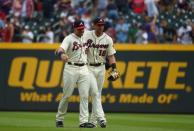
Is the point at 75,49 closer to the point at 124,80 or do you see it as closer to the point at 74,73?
the point at 74,73

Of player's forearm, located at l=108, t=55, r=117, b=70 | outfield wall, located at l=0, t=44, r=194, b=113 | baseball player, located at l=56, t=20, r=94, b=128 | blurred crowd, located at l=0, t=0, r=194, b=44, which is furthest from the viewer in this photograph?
blurred crowd, located at l=0, t=0, r=194, b=44

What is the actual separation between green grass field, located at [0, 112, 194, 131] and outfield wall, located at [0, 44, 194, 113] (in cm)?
84

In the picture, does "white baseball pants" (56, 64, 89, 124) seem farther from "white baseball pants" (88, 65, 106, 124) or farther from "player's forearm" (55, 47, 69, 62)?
"player's forearm" (55, 47, 69, 62)

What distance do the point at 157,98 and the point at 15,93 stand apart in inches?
166

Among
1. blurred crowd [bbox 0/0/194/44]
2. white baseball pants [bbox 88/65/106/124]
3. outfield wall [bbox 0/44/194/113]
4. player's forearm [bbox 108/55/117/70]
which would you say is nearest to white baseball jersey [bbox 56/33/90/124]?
white baseball pants [bbox 88/65/106/124]

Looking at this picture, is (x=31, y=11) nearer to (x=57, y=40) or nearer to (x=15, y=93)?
(x=57, y=40)

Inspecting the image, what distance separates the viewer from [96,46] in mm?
15258

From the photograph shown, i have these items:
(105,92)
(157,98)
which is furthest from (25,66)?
(157,98)

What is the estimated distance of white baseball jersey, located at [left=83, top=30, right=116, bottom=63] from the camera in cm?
1524

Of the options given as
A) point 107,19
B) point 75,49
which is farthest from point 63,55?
point 107,19

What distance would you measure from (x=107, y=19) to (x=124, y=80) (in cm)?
544

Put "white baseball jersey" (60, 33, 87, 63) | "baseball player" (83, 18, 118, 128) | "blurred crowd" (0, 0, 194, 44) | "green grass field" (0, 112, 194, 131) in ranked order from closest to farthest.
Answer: "green grass field" (0, 112, 194, 131) < "white baseball jersey" (60, 33, 87, 63) < "baseball player" (83, 18, 118, 128) < "blurred crowd" (0, 0, 194, 44)

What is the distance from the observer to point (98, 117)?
14.8 metres

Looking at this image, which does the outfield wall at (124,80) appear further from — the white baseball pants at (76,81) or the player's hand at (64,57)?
the player's hand at (64,57)
